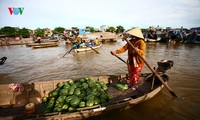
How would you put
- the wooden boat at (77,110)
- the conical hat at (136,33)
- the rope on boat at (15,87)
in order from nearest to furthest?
the wooden boat at (77,110) < the conical hat at (136,33) < the rope on boat at (15,87)

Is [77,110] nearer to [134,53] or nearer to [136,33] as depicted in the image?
[134,53]

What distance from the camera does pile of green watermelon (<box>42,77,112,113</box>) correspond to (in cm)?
374

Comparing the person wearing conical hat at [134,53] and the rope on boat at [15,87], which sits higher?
the person wearing conical hat at [134,53]

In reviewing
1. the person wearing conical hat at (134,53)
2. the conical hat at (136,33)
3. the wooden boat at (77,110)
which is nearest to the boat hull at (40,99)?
the wooden boat at (77,110)

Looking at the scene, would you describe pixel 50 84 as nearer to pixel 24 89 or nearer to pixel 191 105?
pixel 24 89

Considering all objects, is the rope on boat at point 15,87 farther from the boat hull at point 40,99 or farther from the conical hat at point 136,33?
the conical hat at point 136,33

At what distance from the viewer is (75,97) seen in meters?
3.93

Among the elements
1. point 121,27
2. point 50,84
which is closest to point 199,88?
point 50,84

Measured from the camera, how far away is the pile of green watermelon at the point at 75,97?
374 cm

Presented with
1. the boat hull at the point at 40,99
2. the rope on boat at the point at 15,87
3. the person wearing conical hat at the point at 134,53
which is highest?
the person wearing conical hat at the point at 134,53

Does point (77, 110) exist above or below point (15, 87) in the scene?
below

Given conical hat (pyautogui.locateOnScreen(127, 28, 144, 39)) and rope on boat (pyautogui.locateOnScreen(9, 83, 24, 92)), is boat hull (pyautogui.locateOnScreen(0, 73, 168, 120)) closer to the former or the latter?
rope on boat (pyautogui.locateOnScreen(9, 83, 24, 92))

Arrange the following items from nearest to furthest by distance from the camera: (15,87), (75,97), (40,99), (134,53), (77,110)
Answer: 1. (77,110)
2. (75,97)
3. (134,53)
4. (15,87)
5. (40,99)

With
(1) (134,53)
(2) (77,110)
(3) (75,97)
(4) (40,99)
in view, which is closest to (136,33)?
(1) (134,53)
